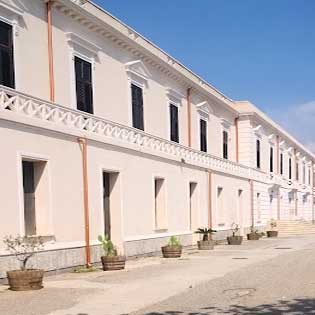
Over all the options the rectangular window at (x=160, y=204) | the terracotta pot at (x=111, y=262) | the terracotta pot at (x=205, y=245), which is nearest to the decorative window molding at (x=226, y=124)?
the terracotta pot at (x=205, y=245)

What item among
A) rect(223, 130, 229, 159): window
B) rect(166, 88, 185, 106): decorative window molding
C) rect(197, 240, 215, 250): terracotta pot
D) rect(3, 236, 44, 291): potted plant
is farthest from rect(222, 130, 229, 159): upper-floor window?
rect(3, 236, 44, 291): potted plant

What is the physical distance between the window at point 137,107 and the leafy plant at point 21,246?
866 cm

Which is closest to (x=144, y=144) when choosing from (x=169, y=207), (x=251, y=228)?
(x=169, y=207)

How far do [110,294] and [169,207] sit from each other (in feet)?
39.8

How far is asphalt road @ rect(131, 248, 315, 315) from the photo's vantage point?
8250 mm

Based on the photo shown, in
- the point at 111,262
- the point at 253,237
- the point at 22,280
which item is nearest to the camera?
the point at 22,280

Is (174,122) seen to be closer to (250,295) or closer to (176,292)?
(176,292)

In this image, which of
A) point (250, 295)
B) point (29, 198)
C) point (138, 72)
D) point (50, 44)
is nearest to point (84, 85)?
point (50, 44)

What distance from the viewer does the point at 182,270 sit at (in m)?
14.5

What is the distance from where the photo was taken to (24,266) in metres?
11.5

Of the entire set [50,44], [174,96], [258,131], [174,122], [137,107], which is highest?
[50,44]

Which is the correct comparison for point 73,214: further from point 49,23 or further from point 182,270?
point 49,23

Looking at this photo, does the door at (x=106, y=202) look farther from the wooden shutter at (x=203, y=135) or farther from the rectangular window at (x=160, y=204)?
the wooden shutter at (x=203, y=135)

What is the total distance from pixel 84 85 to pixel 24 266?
7207 millimetres
